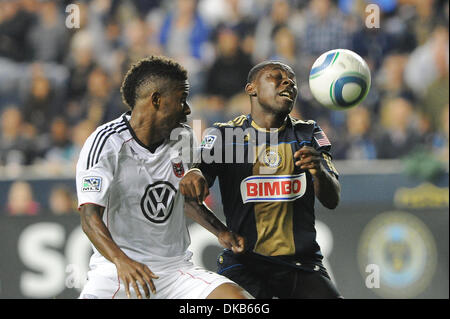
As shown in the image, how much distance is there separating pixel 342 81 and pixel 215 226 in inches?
47.0

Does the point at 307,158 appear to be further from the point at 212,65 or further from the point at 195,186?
the point at 212,65

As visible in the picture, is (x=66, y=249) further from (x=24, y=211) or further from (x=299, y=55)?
(x=299, y=55)

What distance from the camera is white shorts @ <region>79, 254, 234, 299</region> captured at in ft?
→ 13.7

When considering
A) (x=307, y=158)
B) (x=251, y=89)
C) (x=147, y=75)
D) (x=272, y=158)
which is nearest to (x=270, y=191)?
(x=272, y=158)

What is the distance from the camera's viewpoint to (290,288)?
4473 mm

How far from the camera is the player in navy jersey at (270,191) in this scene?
449cm

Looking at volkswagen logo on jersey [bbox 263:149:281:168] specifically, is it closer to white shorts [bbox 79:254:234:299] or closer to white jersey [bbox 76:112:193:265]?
white jersey [bbox 76:112:193:265]

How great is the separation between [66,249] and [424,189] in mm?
3997

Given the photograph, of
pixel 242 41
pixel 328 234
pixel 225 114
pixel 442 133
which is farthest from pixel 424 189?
pixel 242 41

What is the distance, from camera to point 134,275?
12.7 ft

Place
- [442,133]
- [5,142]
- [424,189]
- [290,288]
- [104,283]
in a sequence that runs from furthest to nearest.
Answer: [5,142] < [442,133] < [424,189] < [290,288] < [104,283]

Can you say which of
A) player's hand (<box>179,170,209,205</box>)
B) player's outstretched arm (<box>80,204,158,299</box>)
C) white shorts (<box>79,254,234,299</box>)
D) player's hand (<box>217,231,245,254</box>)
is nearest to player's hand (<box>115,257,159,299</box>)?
player's outstretched arm (<box>80,204,158,299</box>)

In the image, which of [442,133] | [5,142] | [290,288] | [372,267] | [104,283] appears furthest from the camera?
[5,142]

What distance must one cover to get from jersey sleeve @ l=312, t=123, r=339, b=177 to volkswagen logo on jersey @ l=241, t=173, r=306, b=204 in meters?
0.18
